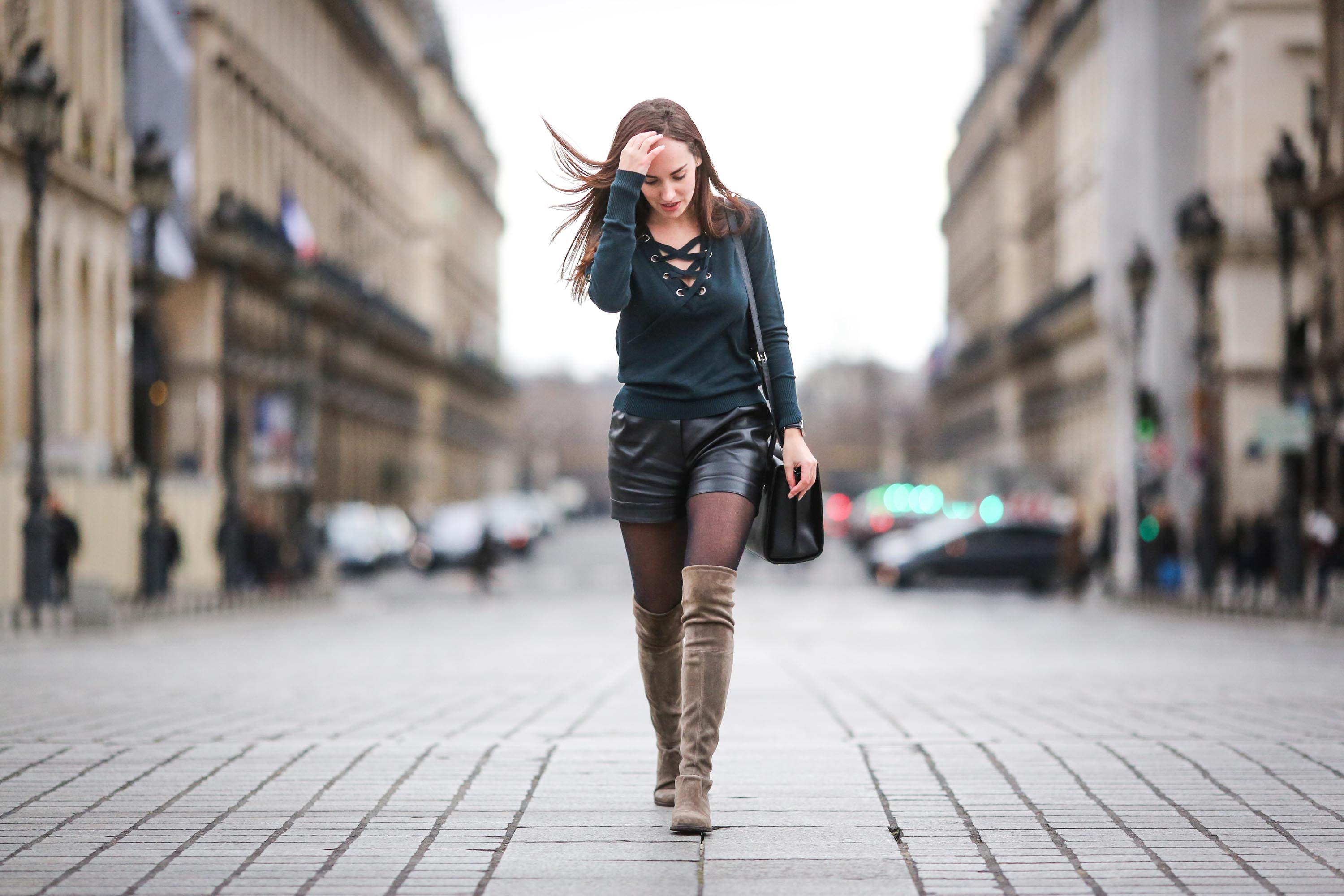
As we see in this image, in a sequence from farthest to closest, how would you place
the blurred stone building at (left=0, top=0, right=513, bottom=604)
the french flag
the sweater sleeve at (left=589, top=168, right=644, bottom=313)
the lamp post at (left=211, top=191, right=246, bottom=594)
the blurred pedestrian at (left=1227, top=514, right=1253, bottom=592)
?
the french flag, the blurred pedestrian at (left=1227, top=514, right=1253, bottom=592), the blurred stone building at (left=0, top=0, right=513, bottom=604), the lamp post at (left=211, top=191, right=246, bottom=594), the sweater sleeve at (left=589, top=168, right=644, bottom=313)

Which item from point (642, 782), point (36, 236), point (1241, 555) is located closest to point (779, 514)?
point (642, 782)

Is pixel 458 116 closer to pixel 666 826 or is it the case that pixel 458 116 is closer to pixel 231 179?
pixel 231 179

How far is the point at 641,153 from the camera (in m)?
5.69

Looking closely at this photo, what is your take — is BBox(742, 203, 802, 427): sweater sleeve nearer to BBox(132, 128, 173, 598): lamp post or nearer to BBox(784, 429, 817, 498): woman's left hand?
BBox(784, 429, 817, 498): woman's left hand

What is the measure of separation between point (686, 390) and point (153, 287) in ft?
70.8

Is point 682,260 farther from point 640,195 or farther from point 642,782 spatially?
point 642,782

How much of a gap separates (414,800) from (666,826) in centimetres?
93

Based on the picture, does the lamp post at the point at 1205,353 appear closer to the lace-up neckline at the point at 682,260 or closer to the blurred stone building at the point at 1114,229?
the blurred stone building at the point at 1114,229

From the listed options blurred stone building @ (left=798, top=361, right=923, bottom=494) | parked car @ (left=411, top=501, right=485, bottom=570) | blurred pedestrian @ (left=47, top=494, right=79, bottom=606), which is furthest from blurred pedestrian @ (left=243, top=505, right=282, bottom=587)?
blurred stone building @ (left=798, top=361, right=923, bottom=494)

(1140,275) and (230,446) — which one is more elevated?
(1140,275)

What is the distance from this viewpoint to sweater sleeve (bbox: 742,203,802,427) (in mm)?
5820

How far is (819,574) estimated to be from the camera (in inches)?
1922

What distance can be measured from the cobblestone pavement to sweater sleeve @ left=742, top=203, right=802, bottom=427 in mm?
1189

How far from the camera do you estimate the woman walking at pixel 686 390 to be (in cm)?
558
